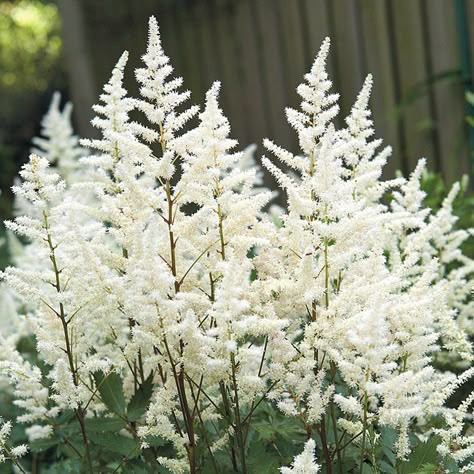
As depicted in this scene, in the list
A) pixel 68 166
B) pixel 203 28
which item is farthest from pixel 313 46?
pixel 68 166

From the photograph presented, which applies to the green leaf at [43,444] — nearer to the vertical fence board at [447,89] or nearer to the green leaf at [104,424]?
the green leaf at [104,424]

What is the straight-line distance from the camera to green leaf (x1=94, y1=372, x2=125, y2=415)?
1.94m

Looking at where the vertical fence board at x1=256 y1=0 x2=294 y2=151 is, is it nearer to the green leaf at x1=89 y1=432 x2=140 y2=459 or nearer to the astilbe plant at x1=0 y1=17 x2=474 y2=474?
the astilbe plant at x1=0 y1=17 x2=474 y2=474

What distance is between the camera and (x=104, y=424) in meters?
1.94

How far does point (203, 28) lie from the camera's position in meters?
7.07

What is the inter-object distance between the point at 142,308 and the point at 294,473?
422 mm

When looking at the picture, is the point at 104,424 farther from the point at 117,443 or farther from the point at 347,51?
the point at 347,51

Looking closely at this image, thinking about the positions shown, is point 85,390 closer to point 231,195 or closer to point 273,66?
point 231,195

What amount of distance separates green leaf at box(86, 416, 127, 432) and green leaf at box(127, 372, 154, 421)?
0.10 feet

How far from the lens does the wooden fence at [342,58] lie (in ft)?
15.6

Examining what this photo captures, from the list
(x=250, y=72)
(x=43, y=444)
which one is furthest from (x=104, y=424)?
(x=250, y=72)

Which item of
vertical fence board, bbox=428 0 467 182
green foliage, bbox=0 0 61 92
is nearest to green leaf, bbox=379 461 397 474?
vertical fence board, bbox=428 0 467 182

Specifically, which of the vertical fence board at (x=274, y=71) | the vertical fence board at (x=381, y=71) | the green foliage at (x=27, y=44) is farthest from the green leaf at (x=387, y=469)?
the green foliage at (x=27, y=44)

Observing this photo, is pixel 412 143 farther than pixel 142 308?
Yes
